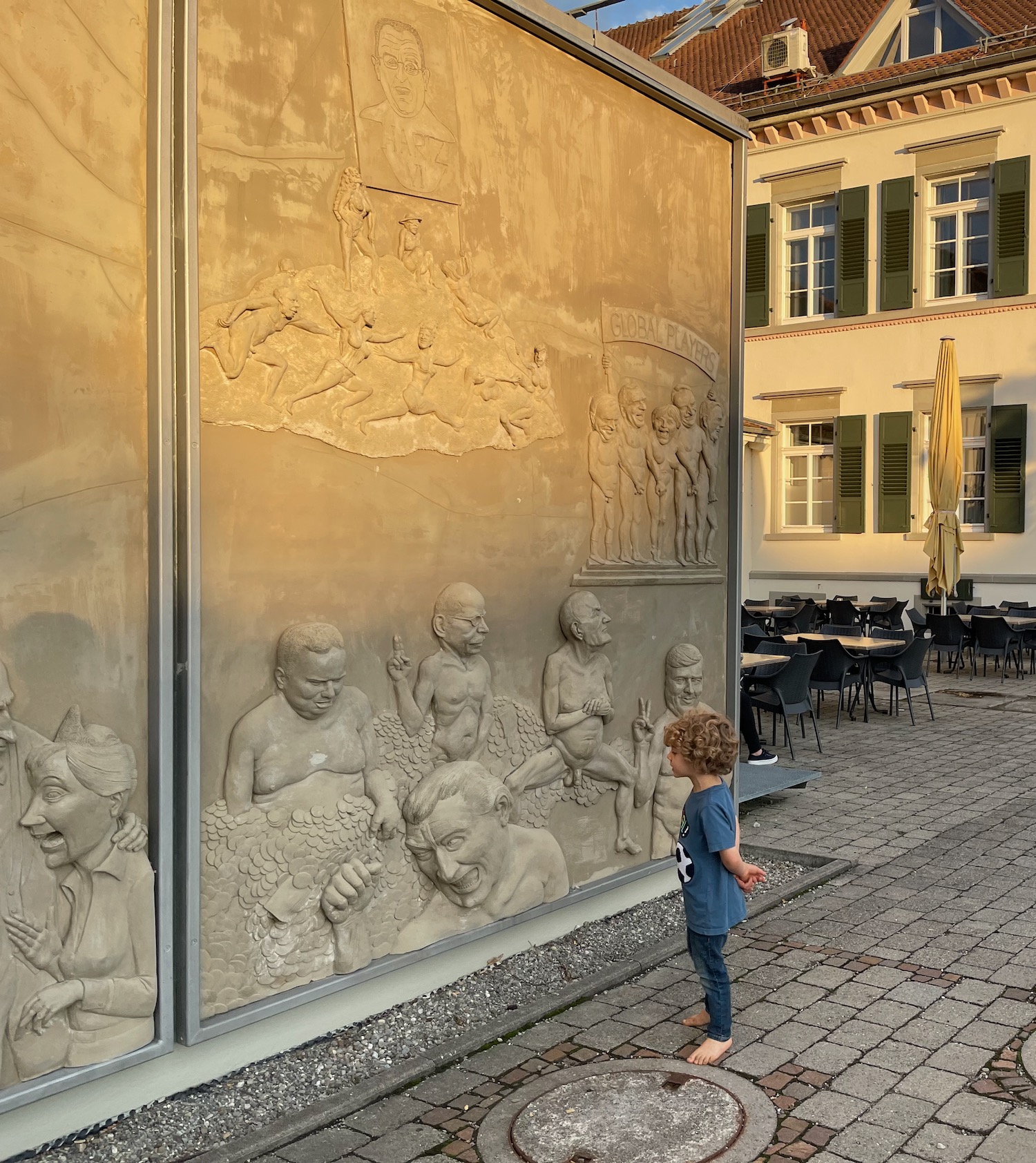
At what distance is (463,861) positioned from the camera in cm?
462

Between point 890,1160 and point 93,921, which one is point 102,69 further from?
point 890,1160

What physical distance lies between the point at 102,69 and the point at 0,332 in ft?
2.82

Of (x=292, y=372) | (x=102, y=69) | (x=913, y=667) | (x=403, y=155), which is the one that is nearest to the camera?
(x=102, y=69)

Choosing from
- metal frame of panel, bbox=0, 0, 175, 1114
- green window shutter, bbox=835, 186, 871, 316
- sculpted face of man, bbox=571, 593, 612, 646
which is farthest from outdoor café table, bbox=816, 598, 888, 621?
metal frame of panel, bbox=0, 0, 175, 1114

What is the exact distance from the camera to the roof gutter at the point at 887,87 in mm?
19625

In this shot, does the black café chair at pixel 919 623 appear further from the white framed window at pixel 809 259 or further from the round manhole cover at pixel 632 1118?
the round manhole cover at pixel 632 1118

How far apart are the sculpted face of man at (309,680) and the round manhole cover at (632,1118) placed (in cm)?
139

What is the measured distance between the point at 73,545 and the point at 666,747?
3171 millimetres

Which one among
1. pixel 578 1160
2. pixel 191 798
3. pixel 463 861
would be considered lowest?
pixel 578 1160

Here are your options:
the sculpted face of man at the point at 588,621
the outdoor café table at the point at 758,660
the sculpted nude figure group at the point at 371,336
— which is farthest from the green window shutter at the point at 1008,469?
the sculpted nude figure group at the point at 371,336

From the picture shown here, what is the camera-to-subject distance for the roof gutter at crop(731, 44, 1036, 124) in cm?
1962

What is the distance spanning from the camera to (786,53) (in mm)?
22797

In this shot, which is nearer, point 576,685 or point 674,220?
point 576,685

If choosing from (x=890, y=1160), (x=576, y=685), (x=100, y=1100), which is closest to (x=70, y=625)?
(x=100, y=1100)
